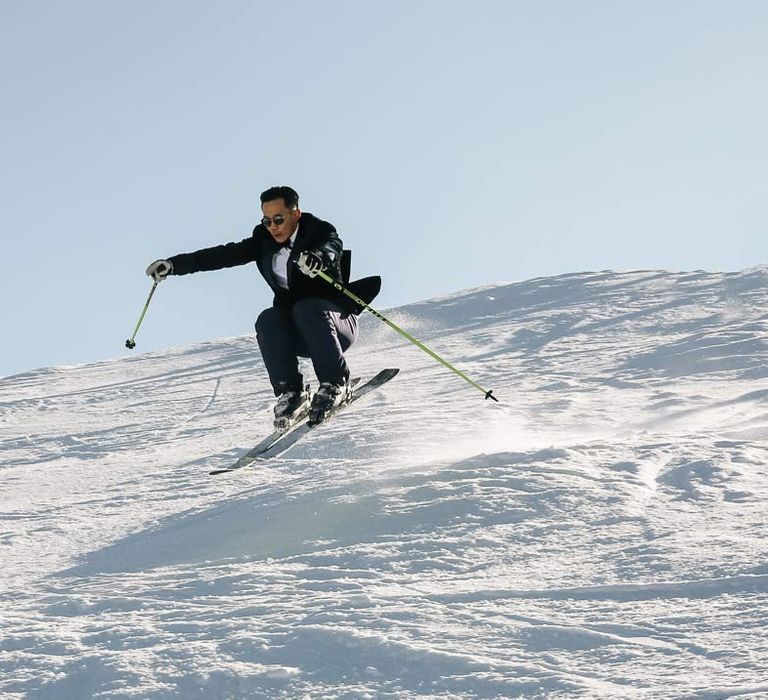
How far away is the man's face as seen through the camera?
5.91 m

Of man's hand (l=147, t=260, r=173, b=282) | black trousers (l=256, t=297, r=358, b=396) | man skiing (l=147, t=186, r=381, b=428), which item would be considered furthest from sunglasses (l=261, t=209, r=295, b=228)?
man's hand (l=147, t=260, r=173, b=282)

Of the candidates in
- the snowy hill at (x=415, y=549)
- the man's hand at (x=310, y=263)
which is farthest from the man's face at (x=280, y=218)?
the snowy hill at (x=415, y=549)

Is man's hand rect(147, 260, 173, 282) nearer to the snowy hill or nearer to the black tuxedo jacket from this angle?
the black tuxedo jacket

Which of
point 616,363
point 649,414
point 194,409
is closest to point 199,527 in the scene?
point 649,414

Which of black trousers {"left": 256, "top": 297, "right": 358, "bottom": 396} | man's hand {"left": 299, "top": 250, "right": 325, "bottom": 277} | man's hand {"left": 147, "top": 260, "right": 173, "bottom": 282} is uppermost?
man's hand {"left": 147, "top": 260, "right": 173, "bottom": 282}

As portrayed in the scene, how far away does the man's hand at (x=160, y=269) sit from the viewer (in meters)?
6.31

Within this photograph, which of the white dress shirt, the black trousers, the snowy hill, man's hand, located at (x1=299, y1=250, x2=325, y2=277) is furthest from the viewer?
the black trousers

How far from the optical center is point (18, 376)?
55.8 ft

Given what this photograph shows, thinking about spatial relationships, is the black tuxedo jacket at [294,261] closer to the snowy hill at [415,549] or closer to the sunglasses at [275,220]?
the sunglasses at [275,220]

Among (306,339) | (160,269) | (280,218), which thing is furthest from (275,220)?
(160,269)

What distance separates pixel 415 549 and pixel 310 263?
1.53 meters

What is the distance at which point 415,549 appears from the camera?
5691mm

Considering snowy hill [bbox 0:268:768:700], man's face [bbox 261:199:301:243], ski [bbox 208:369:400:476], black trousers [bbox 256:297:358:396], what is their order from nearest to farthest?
snowy hill [bbox 0:268:768:700]
man's face [bbox 261:199:301:243]
black trousers [bbox 256:297:358:396]
ski [bbox 208:369:400:476]

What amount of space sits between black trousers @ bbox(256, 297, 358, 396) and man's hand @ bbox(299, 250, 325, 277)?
1.45ft
